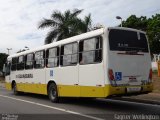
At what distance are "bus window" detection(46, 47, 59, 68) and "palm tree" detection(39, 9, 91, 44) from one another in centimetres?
1983

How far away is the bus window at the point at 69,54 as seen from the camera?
1596 centimetres

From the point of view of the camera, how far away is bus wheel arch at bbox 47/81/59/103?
57.9ft

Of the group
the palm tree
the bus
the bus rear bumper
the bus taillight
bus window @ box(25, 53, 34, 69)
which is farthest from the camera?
the palm tree

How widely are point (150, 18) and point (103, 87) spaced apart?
41.6 m

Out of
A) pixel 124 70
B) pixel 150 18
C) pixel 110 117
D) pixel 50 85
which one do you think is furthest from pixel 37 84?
pixel 150 18

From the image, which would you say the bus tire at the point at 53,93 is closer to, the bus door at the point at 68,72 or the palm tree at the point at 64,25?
the bus door at the point at 68,72

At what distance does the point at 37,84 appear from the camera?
1994 centimetres

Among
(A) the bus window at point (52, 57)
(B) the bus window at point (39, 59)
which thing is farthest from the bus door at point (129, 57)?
(B) the bus window at point (39, 59)

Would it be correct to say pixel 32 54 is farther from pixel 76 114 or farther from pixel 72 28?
pixel 72 28

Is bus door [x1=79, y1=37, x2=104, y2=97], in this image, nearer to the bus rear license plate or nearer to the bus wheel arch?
the bus rear license plate

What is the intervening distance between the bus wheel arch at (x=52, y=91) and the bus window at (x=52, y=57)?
2.95 feet

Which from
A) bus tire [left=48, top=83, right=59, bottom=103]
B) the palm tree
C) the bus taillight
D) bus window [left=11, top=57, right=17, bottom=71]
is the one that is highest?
the palm tree

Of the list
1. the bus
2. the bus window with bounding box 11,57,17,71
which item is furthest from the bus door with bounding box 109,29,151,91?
the bus window with bounding box 11,57,17,71

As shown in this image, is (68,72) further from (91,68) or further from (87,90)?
(91,68)
